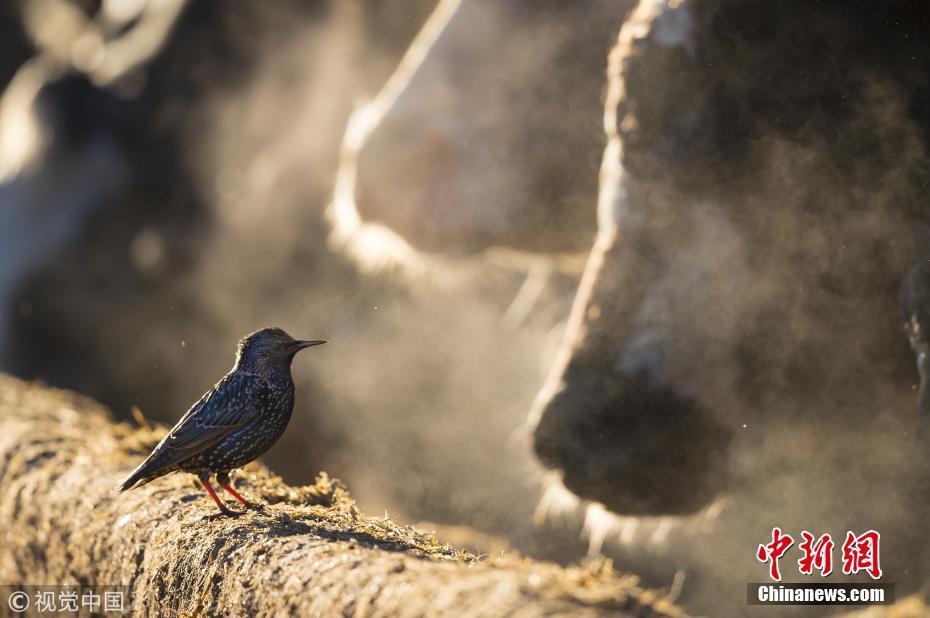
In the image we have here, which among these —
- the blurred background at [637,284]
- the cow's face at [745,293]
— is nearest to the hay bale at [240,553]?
the cow's face at [745,293]

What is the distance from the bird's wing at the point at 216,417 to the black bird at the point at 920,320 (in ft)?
6.11

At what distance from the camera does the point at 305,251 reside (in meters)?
7.52

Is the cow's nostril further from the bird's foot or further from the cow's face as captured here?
the bird's foot

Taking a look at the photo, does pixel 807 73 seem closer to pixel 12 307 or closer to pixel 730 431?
pixel 730 431

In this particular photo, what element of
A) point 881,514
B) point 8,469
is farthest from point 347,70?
point 881,514

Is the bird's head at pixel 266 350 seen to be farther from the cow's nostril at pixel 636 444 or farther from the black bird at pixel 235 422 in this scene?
the cow's nostril at pixel 636 444

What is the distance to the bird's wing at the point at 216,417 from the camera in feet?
9.39

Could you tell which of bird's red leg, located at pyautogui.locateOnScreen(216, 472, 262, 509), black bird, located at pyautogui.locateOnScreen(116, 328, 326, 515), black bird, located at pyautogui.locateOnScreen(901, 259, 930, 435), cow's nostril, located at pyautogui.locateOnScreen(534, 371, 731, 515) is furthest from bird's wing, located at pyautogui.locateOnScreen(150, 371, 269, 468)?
black bird, located at pyautogui.locateOnScreen(901, 259, 930, 435)

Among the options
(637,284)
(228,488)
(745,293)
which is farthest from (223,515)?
(745,293)

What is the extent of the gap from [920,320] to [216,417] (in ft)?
6.59

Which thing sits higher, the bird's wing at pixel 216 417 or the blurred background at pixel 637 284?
the blurred background at pixel 637 284

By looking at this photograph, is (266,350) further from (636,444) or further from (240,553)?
(636,444)

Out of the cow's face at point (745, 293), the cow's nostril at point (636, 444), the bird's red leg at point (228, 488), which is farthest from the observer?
the cow's nostril at point (636, 444)

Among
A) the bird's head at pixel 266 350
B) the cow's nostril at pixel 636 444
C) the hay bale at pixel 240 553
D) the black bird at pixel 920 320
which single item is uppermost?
the black bird at pixel 920 320
